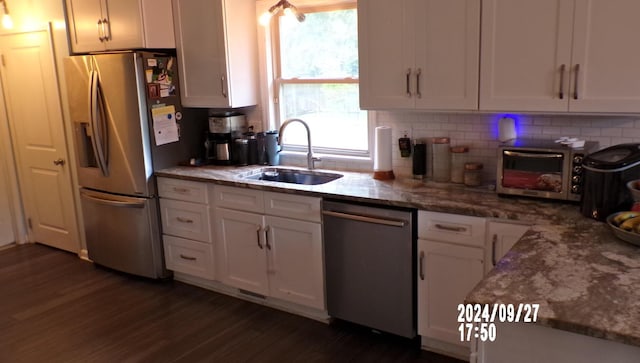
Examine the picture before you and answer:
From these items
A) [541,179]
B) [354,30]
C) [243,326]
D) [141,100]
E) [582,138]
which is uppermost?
[354,30]

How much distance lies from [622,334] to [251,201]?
2.43 metres

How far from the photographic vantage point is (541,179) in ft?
8.67

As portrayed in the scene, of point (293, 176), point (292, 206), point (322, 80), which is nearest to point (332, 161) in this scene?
point (293, 176)

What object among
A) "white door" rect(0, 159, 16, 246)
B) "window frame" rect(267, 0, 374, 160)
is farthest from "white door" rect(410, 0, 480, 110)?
"white door" rect(0, 159, 16, 246)

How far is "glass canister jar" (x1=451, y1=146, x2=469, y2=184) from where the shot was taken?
3.07m

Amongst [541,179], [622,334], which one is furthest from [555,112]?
[622,334]

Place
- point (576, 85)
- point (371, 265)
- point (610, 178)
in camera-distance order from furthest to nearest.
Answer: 1. point (371, 265)
2. point (576, 85)
3. point (610, 178)

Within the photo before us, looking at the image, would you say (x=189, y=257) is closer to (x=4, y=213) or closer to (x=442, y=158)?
(x=442, y=158)

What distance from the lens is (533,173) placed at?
266 cm

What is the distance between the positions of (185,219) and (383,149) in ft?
5.17

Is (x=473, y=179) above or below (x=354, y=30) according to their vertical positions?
below

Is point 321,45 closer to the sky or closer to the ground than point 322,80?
closer to the sky

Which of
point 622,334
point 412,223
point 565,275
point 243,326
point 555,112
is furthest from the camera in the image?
point 243,326

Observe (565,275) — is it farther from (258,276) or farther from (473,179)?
(258,276)
